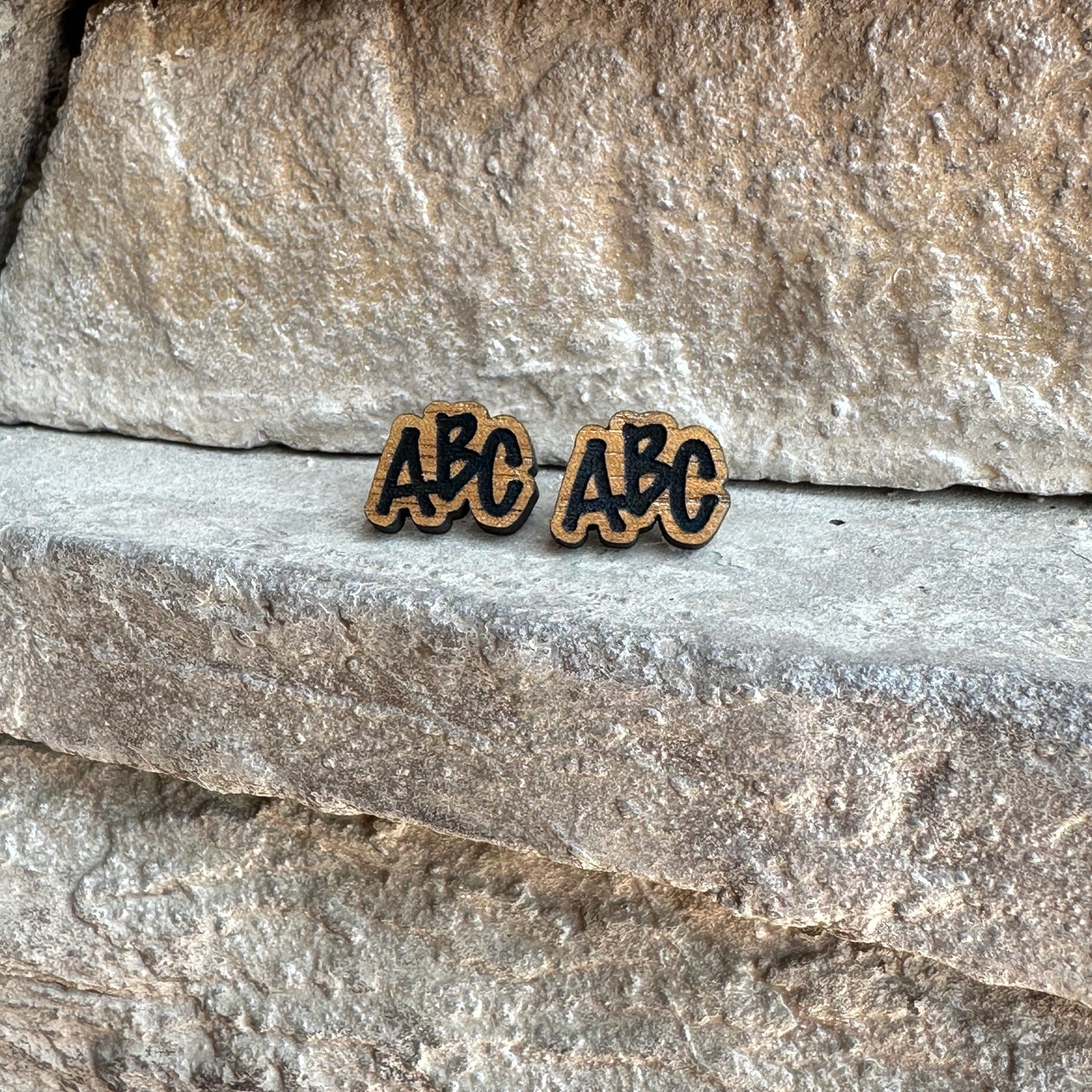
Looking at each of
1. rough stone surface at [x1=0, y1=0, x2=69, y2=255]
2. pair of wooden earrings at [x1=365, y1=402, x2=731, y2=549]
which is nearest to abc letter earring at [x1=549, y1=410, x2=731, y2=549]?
pair of wooden earrings at [x1=365, y1=402, x2=731, y2=549]

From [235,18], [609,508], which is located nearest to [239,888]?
[609,508]

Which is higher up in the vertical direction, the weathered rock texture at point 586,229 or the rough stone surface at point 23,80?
the rough stone surface at point 23,80

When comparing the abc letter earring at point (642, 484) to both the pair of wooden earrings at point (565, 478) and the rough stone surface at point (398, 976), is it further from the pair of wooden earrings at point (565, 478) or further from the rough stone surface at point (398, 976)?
the rough stone surface at point (398, 976)

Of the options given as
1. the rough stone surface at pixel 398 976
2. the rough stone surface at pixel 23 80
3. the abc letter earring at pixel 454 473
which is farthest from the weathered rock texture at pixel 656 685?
the rough stone surface at pixel 23 80

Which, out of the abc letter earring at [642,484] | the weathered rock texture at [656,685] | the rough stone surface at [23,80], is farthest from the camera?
the rough stone surface at [23,80]

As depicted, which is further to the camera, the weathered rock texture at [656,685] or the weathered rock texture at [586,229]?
the weathered rock texture at [586,229]

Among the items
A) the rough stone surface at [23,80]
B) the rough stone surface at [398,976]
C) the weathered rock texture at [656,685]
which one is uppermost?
the rough stone surface at [23,80]

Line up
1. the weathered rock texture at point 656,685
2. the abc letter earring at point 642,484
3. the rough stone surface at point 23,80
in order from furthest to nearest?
1. the rough stone surface at point 23,80
2. the abc letter earring at point 642,484
3. the weathered rock texture at point 656,685

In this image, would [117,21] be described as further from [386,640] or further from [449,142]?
[386,640]
